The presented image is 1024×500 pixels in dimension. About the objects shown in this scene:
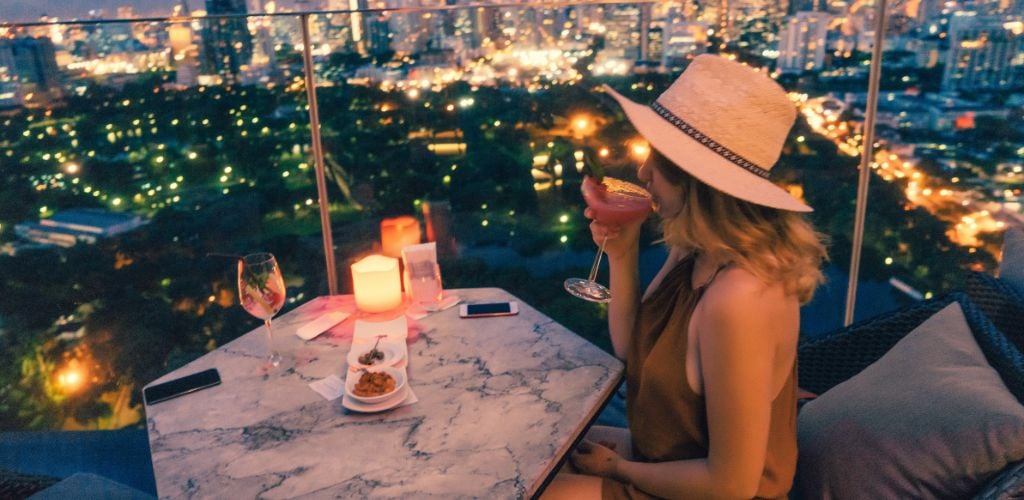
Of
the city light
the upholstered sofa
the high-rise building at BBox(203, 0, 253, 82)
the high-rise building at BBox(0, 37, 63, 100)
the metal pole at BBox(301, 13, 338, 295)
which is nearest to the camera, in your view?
the upholstered sofa

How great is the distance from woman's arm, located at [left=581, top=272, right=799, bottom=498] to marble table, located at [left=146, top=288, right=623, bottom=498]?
0.26m

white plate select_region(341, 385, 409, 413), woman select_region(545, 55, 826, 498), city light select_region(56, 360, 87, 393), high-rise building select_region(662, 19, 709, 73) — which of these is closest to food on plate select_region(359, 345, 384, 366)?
white plate select_region(341, 385, 409, 413)

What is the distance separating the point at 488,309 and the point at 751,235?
796 mm

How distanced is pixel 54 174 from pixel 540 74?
12.3 meters

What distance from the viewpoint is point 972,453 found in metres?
1.13

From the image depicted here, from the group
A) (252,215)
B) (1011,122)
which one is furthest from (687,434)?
(252,215)

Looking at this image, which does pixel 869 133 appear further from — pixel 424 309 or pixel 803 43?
pixel 803 43

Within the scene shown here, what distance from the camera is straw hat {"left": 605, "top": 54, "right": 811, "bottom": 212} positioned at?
4.19 ft

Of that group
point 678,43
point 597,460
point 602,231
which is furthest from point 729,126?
point 678,43

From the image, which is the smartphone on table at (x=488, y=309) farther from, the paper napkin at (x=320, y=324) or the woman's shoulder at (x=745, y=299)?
the woman's shoulder at (x=745, y=299)

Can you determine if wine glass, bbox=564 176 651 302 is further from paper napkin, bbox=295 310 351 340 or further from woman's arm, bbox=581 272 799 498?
paper napkin, bbox=295 310 351 340

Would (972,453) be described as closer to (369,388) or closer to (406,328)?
(369,388)

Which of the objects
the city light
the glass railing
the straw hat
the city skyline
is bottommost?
the city light

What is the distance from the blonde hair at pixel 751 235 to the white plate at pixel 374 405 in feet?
2.23
